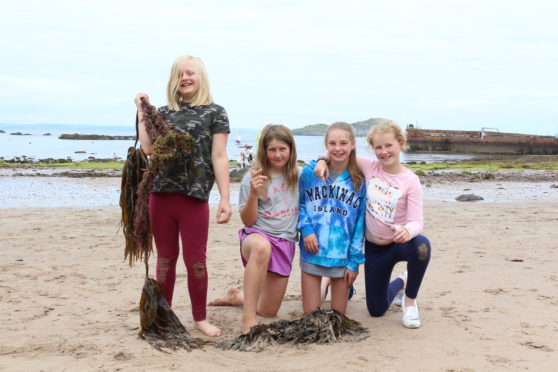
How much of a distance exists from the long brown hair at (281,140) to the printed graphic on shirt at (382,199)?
0.61 metres

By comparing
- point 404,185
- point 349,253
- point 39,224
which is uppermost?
point 404,185

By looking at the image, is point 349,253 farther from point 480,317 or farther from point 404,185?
point 480,317

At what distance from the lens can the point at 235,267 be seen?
6.44 m

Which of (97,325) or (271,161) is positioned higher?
(271,161)

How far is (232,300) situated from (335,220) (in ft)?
3.95

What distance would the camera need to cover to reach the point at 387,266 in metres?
4.46

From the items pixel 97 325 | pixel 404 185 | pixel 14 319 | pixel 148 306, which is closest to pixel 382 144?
pixel 404 185

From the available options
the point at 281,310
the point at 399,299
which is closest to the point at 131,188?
the point at 281,310

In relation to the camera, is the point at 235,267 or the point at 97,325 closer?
the point at 97,325

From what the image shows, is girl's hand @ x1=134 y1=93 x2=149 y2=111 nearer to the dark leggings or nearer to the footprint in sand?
the dark leggings

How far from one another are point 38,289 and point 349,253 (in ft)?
9.85

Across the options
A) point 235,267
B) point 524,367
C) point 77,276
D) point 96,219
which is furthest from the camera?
point 96,219

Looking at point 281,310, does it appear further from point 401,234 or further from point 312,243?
point 401,234

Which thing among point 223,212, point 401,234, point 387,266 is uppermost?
point 223,212
